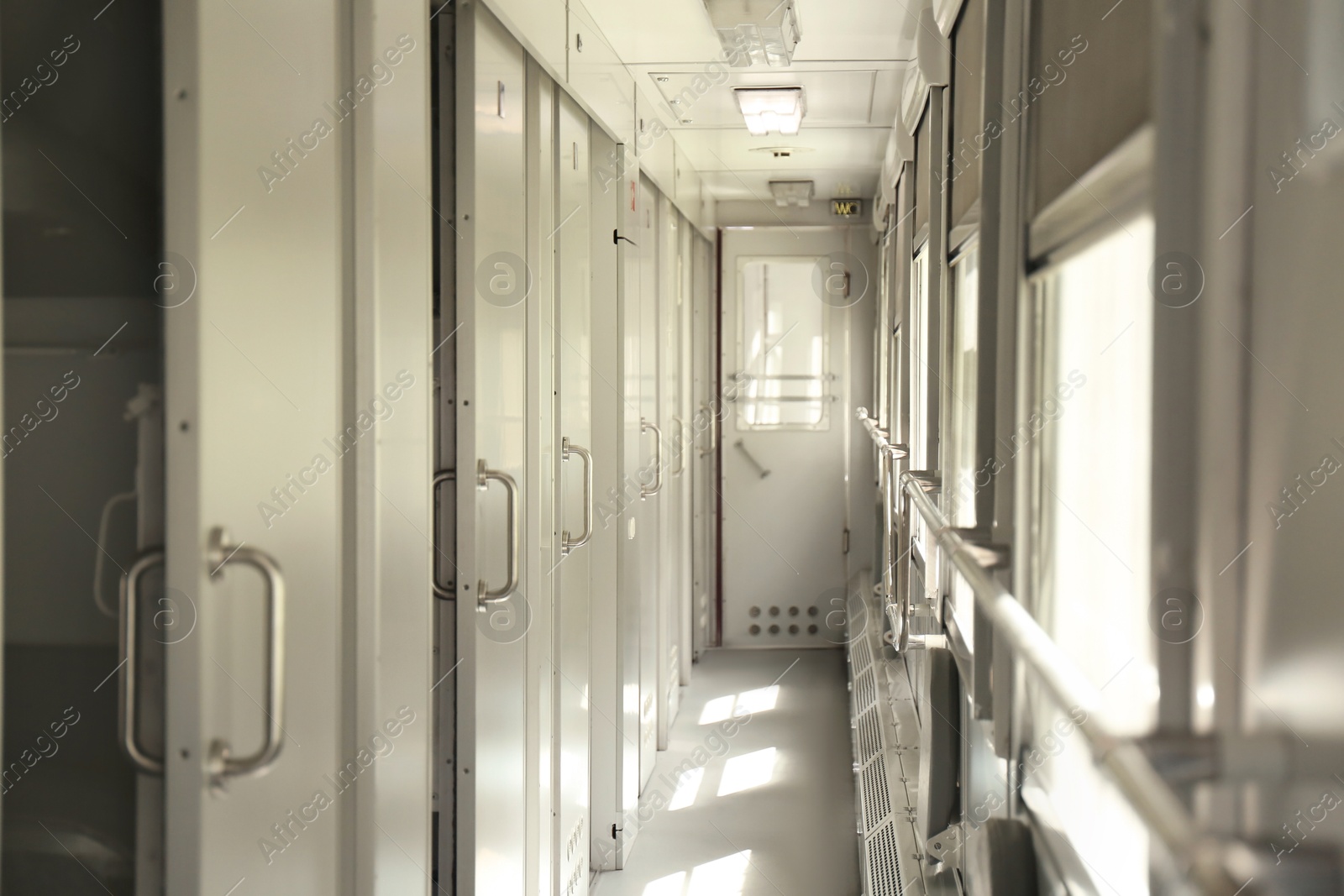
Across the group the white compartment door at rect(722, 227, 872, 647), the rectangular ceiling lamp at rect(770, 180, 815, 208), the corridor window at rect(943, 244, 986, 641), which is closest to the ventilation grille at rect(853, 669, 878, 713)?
the white compartment door at rect(722, 227, 872, 647)

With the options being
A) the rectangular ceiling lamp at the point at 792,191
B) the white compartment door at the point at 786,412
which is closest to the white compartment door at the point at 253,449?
the rectangular ceiling lamp at the point at 792,191

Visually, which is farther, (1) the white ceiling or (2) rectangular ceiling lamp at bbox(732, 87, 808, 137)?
(2) rectangular ceiling lamp at bbox(732, 87, 808, 137)

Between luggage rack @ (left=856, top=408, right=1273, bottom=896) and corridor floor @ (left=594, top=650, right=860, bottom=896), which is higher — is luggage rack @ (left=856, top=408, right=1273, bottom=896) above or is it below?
above

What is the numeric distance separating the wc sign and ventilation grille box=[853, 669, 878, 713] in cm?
327

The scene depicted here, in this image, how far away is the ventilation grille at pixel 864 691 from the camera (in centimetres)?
452

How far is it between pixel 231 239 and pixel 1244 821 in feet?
4.35

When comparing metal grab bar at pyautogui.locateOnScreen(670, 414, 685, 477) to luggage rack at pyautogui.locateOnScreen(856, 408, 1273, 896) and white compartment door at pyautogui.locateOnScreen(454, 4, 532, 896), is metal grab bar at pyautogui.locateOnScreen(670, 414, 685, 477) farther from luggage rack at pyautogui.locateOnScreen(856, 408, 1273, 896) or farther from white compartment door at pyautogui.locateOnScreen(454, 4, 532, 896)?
luggage rack at pyautogui.locateOnScreen(856, 408, 1273, 896)

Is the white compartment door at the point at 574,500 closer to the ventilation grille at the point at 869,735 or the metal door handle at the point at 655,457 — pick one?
the metal door handle at the point at 655,457

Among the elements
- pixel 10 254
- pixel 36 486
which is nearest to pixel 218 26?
pixel 10 254

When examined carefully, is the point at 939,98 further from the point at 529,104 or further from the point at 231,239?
the point at 231,239

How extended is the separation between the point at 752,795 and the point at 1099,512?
369cm

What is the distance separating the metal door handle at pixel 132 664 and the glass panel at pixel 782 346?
604 centimetres

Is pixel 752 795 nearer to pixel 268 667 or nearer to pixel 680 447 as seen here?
pixel 680 447

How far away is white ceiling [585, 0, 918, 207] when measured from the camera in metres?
3.45
